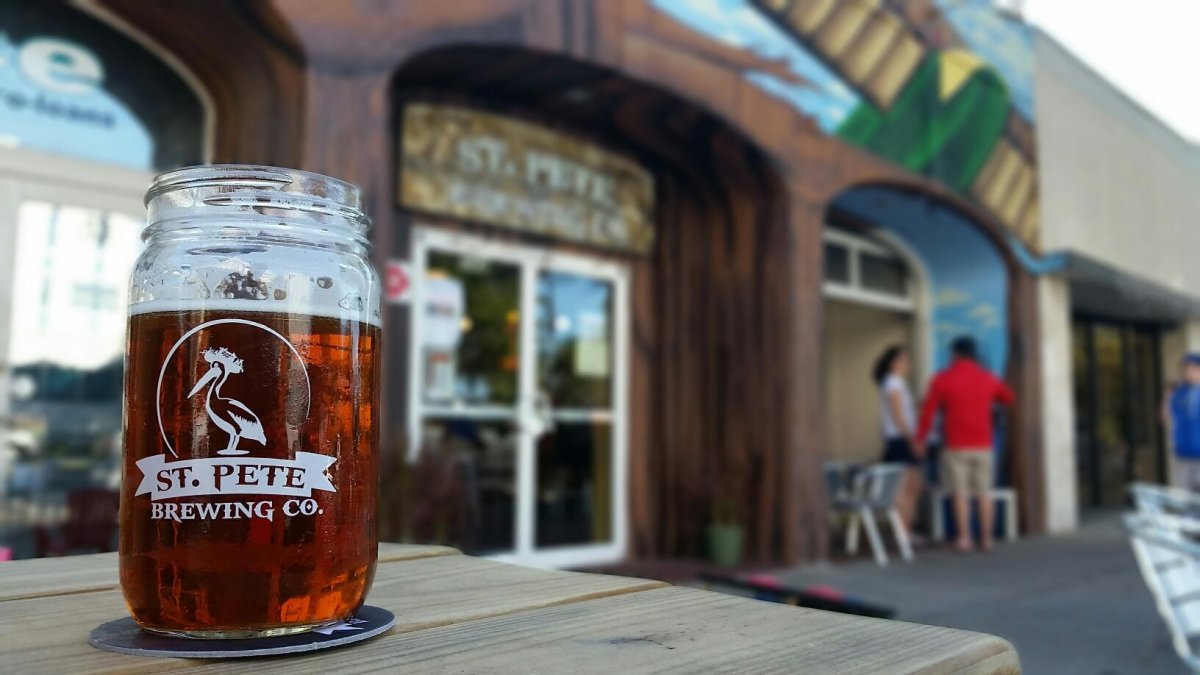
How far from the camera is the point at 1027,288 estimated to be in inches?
368

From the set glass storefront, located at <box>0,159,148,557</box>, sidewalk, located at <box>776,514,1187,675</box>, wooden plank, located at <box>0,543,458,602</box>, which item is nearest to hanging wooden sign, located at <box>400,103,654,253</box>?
glass storefront, located at <box>0,159,148,557</box>

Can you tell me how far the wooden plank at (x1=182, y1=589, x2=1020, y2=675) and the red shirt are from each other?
7.61 m

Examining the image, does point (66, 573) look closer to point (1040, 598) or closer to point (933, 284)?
point (1040, 598)

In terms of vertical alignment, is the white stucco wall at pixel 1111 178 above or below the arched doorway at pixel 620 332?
above

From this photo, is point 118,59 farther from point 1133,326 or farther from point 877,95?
point 1133,326

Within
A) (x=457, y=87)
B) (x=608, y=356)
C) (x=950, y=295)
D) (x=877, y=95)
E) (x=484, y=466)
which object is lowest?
(x=484, y=466)

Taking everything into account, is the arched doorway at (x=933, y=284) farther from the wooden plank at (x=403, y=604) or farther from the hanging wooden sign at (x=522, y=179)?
the wooden plank at (x=403, y=604)

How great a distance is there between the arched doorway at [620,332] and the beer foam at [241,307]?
15.8ft

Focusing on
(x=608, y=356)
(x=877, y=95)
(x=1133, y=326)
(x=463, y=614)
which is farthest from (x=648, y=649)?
(x=1133, y=326)

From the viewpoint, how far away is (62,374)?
4.64 meters

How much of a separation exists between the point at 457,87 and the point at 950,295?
570 cm

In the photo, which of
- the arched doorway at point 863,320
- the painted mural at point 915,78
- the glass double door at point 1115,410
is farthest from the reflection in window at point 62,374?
the glass double door at point 1115,410

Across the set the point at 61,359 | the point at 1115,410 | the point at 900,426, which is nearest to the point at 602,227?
the point at 900,426

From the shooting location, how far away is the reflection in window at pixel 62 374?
14.7 ft
